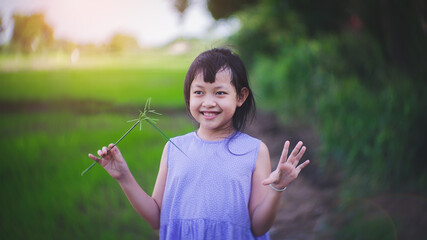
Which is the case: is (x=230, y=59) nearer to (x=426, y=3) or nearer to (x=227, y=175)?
(x=227, y=175)

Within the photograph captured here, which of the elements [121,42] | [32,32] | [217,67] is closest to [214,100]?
[217,67]

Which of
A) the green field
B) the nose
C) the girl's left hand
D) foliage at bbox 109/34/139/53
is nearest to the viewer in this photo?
the girl's left hand

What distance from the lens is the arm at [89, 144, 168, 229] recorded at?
4.42ft

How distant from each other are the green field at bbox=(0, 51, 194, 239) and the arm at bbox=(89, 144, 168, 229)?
1.43 m

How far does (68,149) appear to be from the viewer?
478 cm

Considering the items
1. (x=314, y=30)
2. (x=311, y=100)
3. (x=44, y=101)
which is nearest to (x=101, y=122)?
(x=44, y=101)

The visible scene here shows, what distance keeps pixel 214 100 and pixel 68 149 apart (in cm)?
401

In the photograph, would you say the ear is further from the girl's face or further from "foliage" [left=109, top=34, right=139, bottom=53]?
"foliage" [left=109, top=34, right=139, bottom=53]

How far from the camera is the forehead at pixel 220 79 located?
132 centimetres

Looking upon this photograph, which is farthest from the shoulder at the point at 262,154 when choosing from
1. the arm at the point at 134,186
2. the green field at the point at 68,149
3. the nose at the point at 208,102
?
the green field at the point at 68,149

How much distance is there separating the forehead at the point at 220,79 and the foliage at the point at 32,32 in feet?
15.2

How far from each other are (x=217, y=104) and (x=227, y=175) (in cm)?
27

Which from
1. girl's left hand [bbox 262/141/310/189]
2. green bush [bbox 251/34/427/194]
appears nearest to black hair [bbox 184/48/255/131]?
girl's left hand [bbox 262/141/310/189]

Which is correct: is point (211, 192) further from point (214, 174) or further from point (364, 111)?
point (364, 111)
